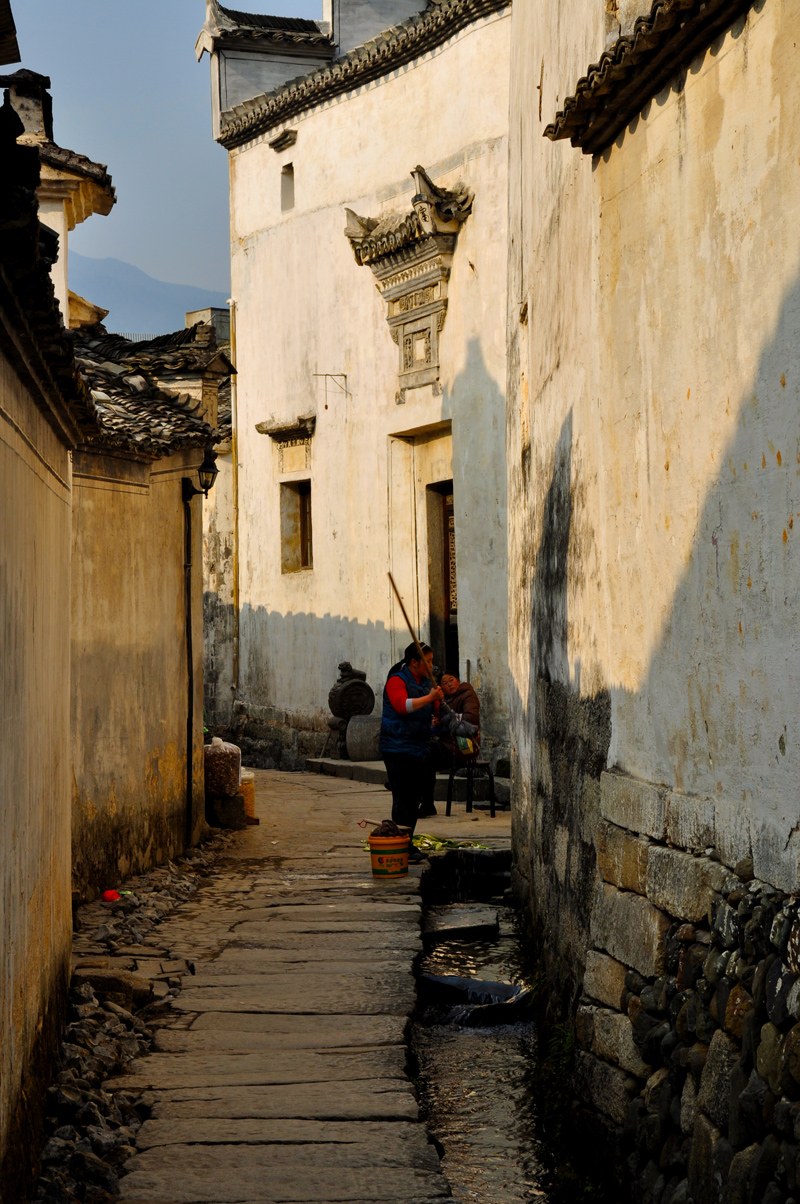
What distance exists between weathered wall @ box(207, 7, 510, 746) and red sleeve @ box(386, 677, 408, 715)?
4539 millimetres

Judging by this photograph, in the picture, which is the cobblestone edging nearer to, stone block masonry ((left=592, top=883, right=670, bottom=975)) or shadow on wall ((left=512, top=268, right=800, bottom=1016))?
stone block masonry ((left=592, top=883, right=670, bottom=975))

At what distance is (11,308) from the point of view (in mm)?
3564

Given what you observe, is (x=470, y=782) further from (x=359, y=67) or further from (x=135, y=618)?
(x=359, y=67)

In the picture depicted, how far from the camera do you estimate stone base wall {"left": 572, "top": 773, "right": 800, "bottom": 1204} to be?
113 inches

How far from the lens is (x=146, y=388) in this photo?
9336 mm

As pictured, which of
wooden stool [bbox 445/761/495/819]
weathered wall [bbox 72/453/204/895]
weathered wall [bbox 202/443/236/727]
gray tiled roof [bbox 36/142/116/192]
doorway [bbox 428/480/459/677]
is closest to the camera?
weathered wall [bbox 72/453/204/895]

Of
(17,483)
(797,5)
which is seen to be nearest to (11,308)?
(17,483)

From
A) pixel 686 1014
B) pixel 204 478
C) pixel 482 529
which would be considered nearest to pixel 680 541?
pixel 686 1014

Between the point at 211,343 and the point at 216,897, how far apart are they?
481 centimetres

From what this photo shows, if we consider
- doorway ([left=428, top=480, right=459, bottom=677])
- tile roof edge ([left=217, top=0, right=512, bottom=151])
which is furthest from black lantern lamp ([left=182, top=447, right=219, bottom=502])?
tile roof edge ([left=217, top=0, right=512, bottom=151])

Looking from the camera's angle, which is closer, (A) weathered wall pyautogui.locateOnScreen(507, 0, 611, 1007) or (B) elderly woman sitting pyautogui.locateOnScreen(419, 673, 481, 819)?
(A) weathered wall pyautogui.locateOnScreen(507, 0, 611, 1007)

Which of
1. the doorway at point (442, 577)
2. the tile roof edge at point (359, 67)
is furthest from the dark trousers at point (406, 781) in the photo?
the tile roof edge at point (359, 67)

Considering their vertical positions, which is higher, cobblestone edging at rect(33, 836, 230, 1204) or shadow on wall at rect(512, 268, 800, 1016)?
shadow on wall at rect(512, 268, 800, 1016)

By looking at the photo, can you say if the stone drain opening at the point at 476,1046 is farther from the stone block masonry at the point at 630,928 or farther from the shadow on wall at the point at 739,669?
the stone block masonry at the point at 630,928
